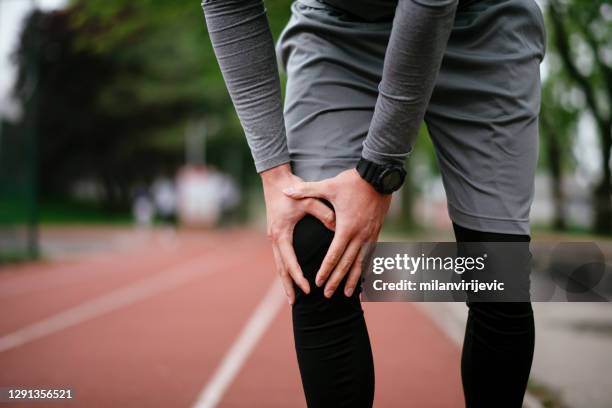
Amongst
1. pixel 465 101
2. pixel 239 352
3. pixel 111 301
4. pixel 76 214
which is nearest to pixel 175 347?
pixel 239 352

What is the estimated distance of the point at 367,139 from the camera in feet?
3.57

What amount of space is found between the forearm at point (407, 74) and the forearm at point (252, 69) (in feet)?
0.57

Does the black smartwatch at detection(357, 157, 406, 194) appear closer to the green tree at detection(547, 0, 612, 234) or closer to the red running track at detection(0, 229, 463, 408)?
the red running track at detection(0, 229, 463, 408)

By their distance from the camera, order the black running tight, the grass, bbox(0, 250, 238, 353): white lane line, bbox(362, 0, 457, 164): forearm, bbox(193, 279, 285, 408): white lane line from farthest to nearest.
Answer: the grass → bbox(0, 250, 238, 353): white lane line → bbox(193, 279, 285, 408): white lane line → the black running tight → bbox(362, 0, 457, 164): forearm

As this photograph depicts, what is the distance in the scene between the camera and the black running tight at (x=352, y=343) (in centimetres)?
109

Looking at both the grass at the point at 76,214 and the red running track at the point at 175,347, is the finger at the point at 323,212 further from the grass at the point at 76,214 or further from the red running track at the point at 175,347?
the grass at the point at 76,214

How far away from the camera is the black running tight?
3.59ft

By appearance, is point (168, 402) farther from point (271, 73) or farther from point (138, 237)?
point (138, 237)

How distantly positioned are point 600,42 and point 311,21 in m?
5.23

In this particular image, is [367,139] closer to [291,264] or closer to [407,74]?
[407,74]

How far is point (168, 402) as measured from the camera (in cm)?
315

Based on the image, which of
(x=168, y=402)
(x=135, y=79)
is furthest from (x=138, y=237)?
(x=168, y=402)

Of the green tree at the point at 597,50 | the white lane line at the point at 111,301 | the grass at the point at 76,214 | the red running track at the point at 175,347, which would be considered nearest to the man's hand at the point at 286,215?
the red running track at the point at 175,347

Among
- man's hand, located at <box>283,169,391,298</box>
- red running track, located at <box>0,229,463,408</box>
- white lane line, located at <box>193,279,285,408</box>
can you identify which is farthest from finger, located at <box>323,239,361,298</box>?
white lane line, located at <box>193,279,285,408</box>
